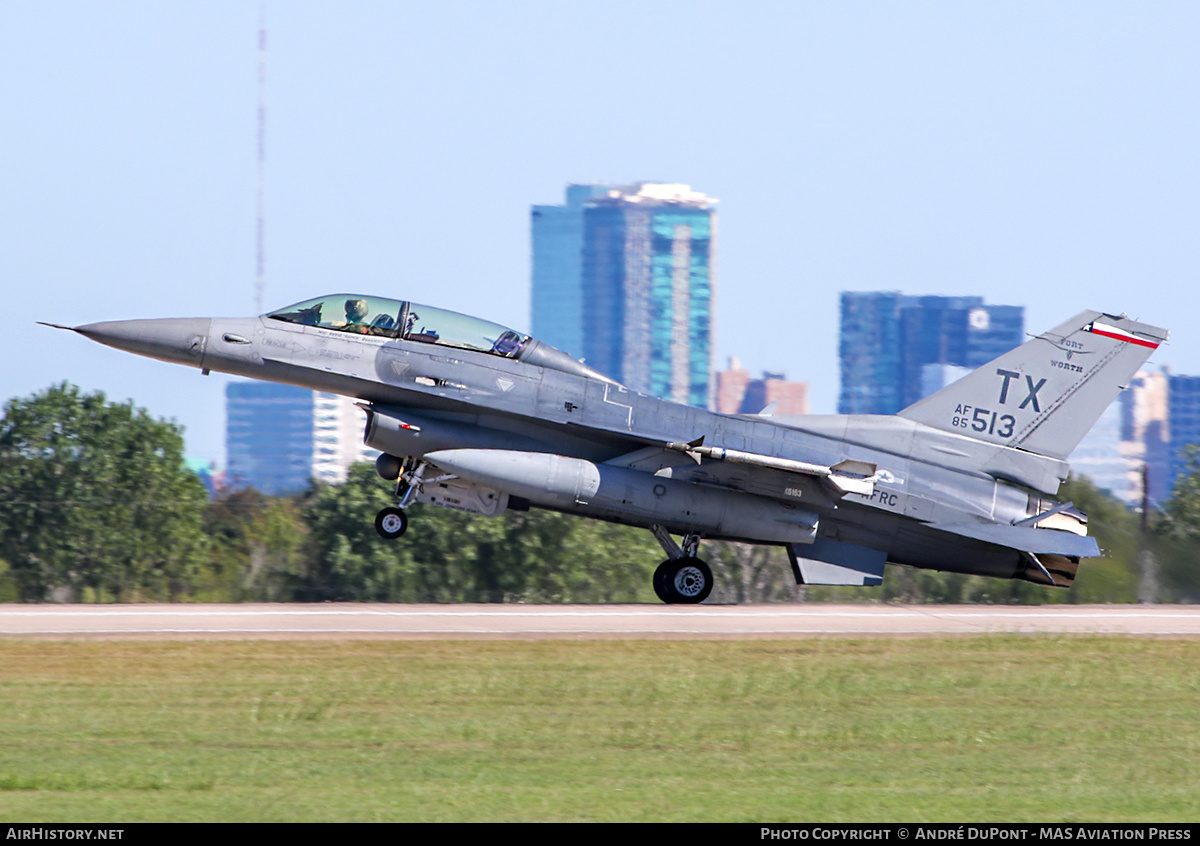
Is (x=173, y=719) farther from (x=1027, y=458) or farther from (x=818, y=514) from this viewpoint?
(x=1027, y=458)

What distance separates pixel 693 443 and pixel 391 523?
403 cm

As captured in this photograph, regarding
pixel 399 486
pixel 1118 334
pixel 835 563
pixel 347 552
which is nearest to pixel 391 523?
pixel 399 486

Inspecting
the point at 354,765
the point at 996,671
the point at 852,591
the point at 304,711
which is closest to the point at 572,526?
the point at 852,591

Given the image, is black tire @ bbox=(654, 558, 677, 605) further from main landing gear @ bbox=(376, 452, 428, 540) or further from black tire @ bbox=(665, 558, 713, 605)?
main landing gear @ bbox=(376, 452, 428, 540)

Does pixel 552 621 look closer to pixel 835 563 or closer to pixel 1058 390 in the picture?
pixel 835 563

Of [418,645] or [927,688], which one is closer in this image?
[927,688]

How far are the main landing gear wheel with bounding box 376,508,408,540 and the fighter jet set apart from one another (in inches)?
1.1

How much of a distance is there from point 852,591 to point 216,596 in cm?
1092

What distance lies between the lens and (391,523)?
18359mm

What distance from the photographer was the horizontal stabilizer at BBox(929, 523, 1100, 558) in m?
19.2

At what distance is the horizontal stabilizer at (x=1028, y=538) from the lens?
1920 centimetres

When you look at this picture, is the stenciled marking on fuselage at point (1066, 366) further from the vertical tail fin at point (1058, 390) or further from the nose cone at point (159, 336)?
the nose cone at point (159, 336)

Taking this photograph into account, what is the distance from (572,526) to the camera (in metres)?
27.3

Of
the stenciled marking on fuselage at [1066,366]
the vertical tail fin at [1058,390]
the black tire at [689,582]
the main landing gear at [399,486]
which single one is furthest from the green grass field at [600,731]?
the stenciled marking on fuselage at [1066,366]
